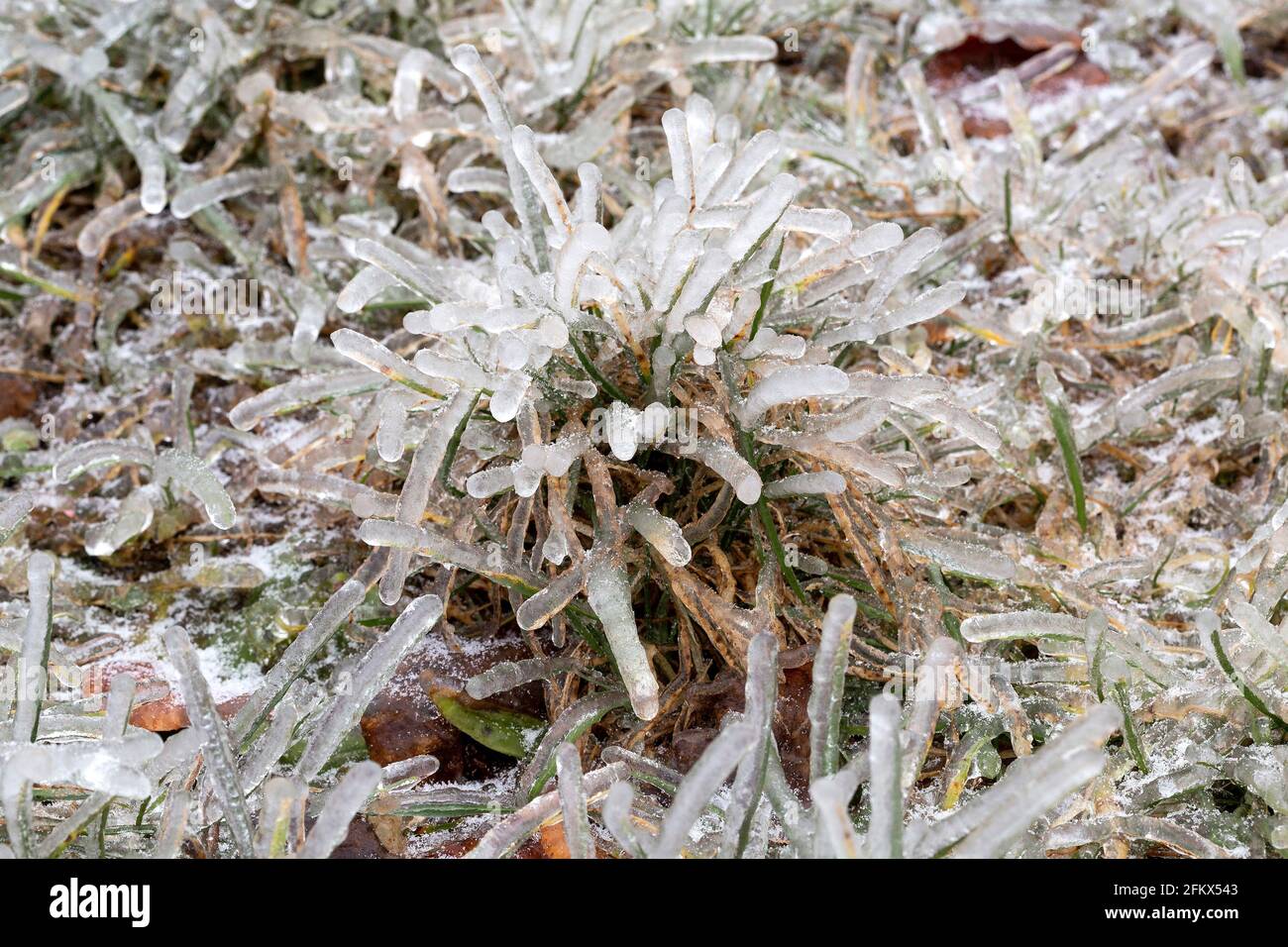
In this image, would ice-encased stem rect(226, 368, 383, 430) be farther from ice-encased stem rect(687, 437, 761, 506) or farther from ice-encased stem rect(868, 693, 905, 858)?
ice-encased stem rect(868, 693, 905, 858)

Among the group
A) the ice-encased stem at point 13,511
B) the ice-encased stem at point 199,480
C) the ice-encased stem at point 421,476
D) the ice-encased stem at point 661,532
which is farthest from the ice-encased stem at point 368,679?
the ice-encased stem at point 13,511

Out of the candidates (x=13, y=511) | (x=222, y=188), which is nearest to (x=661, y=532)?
(x=13, y=511)

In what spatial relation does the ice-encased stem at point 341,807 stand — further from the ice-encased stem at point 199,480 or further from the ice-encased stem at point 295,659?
the ice-encased stem at point 199,480

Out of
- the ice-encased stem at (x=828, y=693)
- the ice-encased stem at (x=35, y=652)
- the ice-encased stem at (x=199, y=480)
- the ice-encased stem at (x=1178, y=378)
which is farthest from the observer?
the ice-encased stem at (x=1178, y=378)

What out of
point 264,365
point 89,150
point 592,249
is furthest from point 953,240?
point 89,150
